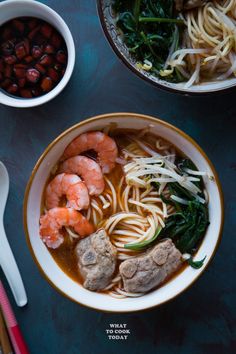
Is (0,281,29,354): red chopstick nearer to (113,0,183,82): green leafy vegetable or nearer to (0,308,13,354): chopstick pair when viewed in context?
(0,308,13,354): chopstick pair

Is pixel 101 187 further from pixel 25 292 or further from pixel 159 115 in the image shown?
pixel 25 292

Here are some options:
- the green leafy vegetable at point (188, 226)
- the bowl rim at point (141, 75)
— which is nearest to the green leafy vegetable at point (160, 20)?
the bowl rim at point (141, 75)

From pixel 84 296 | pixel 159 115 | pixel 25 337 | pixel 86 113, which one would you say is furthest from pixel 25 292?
pixel 159 115

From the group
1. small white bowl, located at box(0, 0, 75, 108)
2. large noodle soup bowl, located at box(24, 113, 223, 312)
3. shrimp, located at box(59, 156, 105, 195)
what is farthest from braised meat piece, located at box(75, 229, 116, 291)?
small white bowl, located at box(0, 0, 75, 108)

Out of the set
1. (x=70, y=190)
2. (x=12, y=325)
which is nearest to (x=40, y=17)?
(x=70, y=190)

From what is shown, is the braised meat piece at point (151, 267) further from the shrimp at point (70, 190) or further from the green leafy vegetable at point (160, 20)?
the green leafy vegetable at point (160, 20)

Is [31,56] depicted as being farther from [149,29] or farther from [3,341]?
[3,341]
